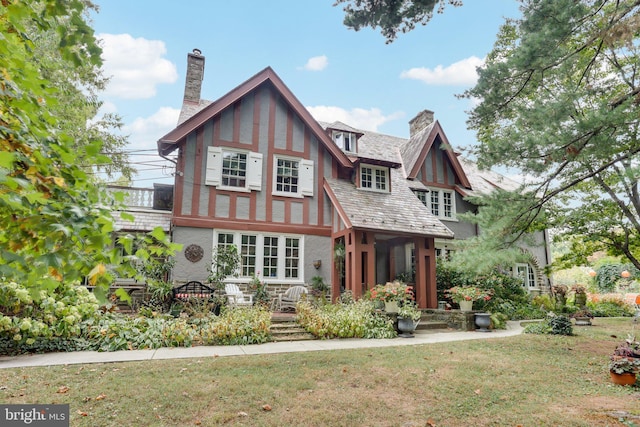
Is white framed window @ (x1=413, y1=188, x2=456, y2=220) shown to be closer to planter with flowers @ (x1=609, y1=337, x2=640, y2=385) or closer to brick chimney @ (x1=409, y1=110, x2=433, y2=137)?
brick chimney @ (x1=409, y1=110, x2=433, y2=137)

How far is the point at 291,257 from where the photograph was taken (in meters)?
12.4

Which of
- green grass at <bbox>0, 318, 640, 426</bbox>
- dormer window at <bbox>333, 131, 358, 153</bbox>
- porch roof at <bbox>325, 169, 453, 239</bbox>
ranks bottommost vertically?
green grass at <bbox>0, 318, 640, 426</bbox>

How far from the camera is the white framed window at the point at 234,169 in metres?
11.8

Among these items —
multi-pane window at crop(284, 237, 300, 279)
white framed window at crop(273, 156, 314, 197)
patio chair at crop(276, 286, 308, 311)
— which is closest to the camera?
patio chair at crop(276, 286, 308, 311)

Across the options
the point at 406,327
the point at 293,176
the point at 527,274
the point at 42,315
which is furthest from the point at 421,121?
the point at 42,315

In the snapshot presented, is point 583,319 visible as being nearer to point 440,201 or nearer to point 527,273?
point 527,273

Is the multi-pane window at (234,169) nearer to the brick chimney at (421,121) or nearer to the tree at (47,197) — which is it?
the tree at (47,197)

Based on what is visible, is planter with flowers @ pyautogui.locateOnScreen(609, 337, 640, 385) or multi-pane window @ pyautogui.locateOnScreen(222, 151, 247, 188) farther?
multi-pane window @ pyautogui.locateOnScreen(222, 151, 247, 188)

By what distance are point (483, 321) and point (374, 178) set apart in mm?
→ 6060

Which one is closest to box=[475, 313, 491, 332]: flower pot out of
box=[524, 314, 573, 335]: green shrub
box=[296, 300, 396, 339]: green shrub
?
box=[524, 314, 573, 335]: green shrub

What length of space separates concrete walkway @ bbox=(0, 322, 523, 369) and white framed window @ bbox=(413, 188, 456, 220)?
296 inches

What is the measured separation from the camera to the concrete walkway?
20.5 feet

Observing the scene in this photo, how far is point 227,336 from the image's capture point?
26.3ft

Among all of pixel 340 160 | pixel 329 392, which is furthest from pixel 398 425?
pixel 340 160
